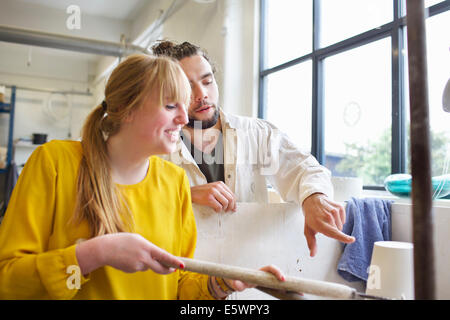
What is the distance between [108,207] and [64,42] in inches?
35.2

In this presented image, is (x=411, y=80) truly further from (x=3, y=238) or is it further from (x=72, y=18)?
(x=72, y=18)

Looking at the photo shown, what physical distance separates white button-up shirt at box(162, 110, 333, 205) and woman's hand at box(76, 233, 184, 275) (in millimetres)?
436

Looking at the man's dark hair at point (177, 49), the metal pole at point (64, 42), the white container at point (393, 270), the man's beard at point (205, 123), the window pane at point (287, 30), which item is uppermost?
the window pane at point (287, 30)

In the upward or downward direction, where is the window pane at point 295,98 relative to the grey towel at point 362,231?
upward

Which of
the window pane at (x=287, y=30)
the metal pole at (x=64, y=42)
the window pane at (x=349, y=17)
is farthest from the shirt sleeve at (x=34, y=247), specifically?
the window pane at (x=349, y=17)

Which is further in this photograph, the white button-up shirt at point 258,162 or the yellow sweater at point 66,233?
the white button-up shirt at point 258,162

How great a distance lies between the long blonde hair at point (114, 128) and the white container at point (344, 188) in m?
0.69

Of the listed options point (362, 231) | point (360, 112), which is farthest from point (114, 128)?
point (360, 112)

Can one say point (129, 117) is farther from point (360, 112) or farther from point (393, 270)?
point (360, 112)

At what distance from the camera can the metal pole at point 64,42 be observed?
2.90 feet

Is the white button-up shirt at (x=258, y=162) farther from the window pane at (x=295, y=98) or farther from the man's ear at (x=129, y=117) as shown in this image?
the window pane at (x=295, y=98)

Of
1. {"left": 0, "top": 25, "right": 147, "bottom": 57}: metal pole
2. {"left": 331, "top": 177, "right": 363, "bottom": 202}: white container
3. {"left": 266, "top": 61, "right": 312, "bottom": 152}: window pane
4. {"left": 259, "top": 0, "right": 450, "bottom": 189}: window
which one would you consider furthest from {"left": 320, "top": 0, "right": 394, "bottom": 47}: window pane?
{"left": 0, "top": 25, "right": 147, "bottom": 57}: metal pole

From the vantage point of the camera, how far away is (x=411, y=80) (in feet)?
0.71

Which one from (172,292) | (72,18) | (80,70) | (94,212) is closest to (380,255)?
(172,292)
